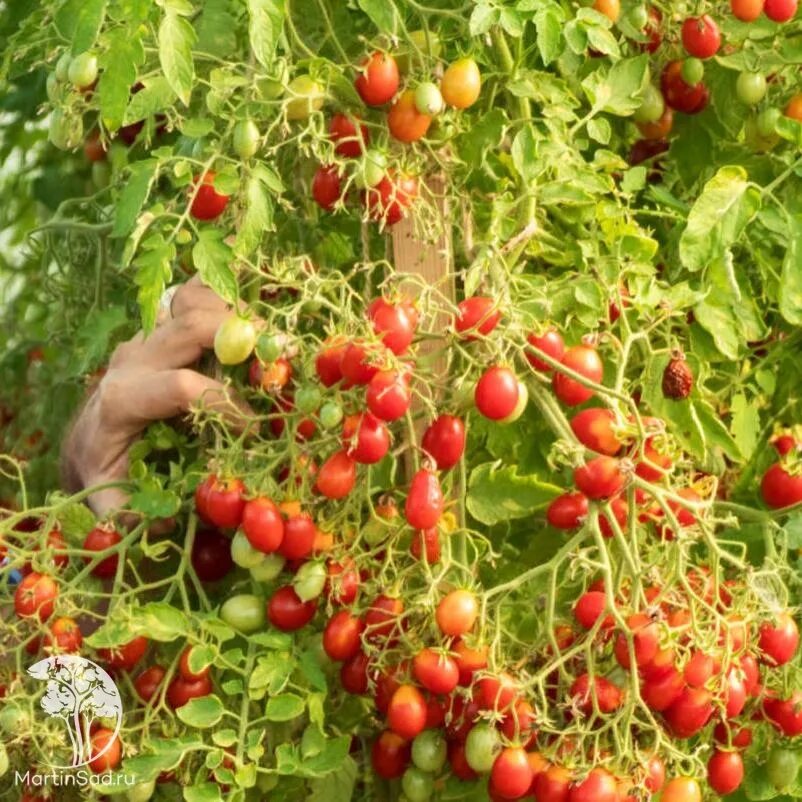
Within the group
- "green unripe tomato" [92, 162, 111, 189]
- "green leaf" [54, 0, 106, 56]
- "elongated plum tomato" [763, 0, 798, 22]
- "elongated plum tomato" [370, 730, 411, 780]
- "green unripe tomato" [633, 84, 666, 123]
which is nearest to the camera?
"green leaf" [54, 0, 106, 56]

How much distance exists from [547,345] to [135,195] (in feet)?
1.25

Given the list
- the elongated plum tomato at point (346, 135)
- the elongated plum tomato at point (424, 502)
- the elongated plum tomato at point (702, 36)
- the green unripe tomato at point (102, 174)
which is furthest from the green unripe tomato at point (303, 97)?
the green unripe tomato at point (102, 174)

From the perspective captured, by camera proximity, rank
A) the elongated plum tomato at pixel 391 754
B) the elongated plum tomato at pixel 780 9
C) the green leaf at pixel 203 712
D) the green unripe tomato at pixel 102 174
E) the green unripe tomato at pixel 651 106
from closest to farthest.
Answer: the green leaf at pixel 203 712 < the elongated plum tomato at pixel 391 754 < the elongated plum tomato at pixel 780 9 < the green unripe tomato at pixel 651 106 < the green unripe tomato at pixel 102 174

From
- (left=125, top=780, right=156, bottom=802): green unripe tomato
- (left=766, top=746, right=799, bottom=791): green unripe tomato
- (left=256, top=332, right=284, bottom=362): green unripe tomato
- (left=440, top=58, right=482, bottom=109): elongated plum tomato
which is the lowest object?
(left=766, top=746, right=799, bottom=791): green unripe tomato

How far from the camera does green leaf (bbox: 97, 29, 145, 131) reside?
1.28 m

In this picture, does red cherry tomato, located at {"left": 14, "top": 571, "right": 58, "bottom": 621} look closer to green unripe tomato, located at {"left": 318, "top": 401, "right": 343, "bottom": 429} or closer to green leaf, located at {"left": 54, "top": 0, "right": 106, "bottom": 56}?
green unripe tomato, located at {"left": 318, "top": 401, "right": 343, "bottom": 429}

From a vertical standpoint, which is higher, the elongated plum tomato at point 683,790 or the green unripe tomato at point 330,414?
the green unripe tomato at point 330,414

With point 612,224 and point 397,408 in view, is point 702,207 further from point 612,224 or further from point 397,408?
point 397,408

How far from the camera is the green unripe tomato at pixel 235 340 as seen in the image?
1401mm

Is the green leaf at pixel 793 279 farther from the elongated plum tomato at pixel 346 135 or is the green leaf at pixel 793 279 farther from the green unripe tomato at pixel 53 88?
the green unripe tomato at pixel 53 88

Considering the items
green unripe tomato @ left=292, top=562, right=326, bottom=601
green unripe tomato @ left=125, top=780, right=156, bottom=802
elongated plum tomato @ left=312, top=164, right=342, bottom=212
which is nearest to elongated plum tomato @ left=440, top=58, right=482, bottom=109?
elongated plum tomato @ left=312, top=164, right=342, bottom=212

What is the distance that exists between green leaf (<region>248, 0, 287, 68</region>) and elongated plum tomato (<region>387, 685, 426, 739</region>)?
0.55 m

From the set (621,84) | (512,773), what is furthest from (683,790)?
(621,84)

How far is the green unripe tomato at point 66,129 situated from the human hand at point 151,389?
0.18m
